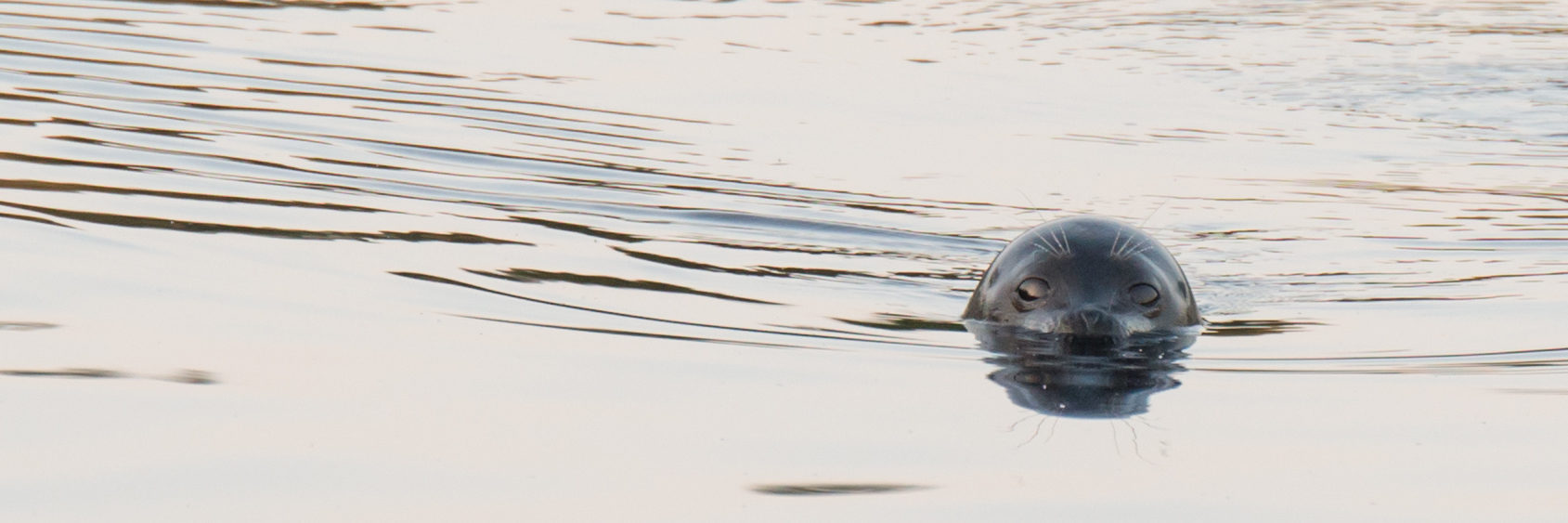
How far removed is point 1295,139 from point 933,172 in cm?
259

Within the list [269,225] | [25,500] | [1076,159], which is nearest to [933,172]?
[1076,159]

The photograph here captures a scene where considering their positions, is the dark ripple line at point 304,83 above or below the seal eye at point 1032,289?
below

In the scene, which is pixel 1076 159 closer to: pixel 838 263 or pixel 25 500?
pixel 838 263

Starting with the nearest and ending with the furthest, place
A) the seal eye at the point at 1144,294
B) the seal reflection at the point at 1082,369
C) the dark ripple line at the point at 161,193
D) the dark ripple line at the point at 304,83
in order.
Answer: the seal reflection at the point at 1082,369 < the seal eye at the point at 1144,294 < the dark ripple line at the point at 161,193 < the dark ripple line at the point at 304,83

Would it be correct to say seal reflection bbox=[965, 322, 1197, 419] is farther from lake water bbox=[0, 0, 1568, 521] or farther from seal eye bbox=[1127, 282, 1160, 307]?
seal eye bbox=[1127, 282, 1160, 307]

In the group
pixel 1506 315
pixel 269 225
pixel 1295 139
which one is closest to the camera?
pixel 1506 315

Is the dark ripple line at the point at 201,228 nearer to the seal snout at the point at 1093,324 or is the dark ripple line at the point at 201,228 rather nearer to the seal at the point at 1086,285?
the seal at the point at 1086,285

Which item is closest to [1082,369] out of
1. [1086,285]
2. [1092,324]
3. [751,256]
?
[1092,324]

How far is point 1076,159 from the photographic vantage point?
1110cm

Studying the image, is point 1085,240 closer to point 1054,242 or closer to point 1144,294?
point 1054,242

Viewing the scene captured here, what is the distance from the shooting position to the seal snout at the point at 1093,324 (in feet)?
20.8

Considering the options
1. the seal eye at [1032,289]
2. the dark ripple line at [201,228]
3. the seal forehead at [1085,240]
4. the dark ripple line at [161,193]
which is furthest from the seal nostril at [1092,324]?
the dark ripple line at [161,193]

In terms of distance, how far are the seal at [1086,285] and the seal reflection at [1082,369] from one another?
0.19 ft

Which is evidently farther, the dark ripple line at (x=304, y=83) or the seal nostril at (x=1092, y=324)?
the dark ripple line at (x=304, y=83)
